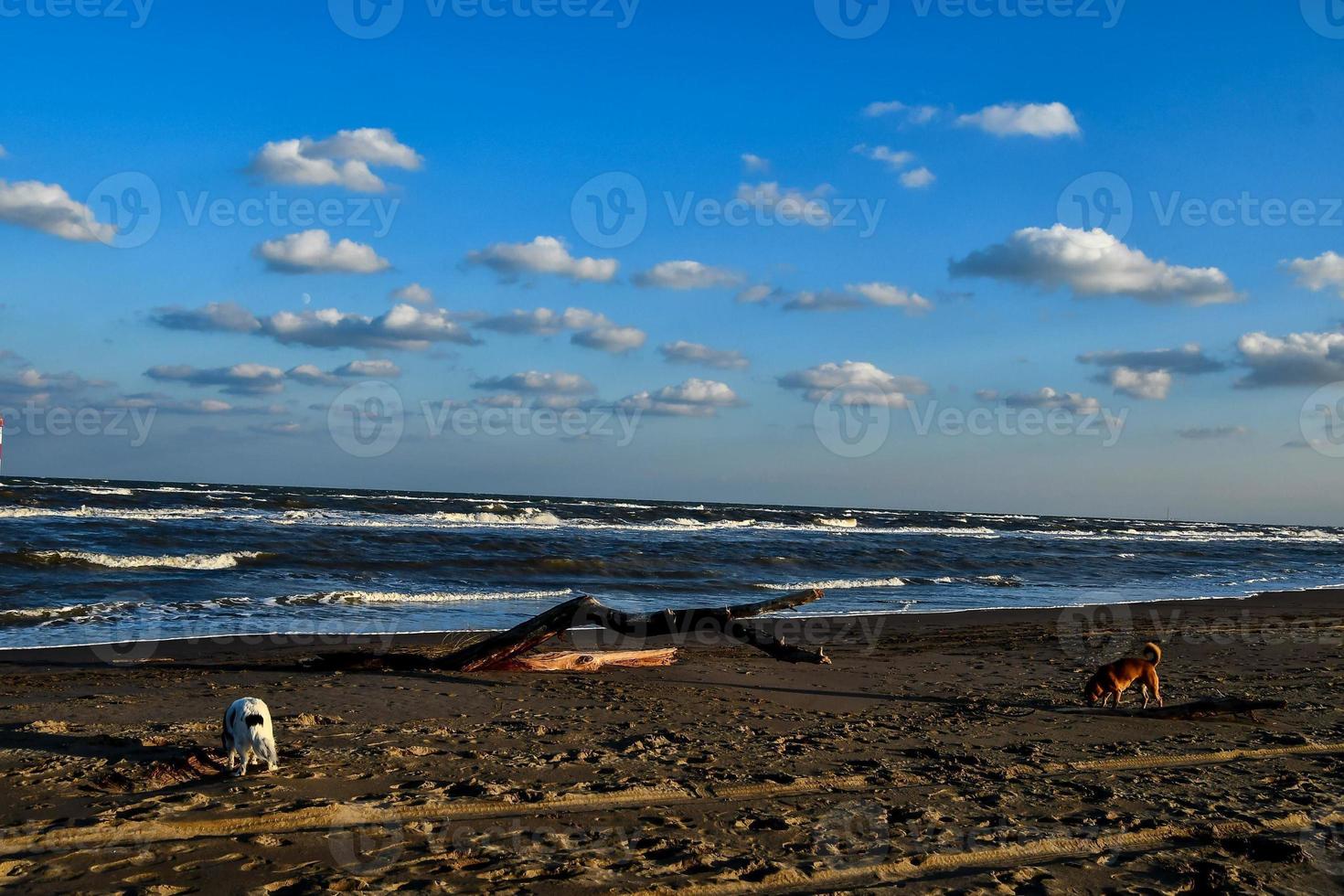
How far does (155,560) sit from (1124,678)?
18.3m

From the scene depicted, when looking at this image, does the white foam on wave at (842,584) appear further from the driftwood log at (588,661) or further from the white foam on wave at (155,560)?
the white foam on wave at (155,560)

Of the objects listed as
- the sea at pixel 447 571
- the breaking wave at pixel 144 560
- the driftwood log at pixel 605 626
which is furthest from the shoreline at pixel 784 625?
the breaking wave at pixel 144 560

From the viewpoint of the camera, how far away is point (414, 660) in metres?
9.54

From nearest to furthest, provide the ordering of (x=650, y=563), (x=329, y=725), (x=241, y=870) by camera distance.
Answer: (x=241, y=870), (x=329, y=725), (x=650, y=563)

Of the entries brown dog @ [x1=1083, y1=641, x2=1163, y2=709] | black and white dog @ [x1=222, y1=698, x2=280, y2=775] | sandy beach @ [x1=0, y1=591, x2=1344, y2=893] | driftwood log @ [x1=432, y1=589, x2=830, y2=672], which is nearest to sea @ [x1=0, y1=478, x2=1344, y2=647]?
driftwood log @ [x1=432, y1=589, x2=830, y2=672]

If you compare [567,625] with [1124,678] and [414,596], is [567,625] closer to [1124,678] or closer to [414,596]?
[1124,678]

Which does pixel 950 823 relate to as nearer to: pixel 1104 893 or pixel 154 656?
pixel 1104 893

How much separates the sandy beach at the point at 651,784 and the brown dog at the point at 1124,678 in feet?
1.00

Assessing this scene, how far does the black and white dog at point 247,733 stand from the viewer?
17.9ft

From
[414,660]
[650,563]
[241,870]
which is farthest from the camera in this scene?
[650,563]

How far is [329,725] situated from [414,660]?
2.59 metres

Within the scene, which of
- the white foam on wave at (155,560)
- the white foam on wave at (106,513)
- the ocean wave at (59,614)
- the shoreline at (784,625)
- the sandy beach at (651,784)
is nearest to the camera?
the sandy beach at (651,784)

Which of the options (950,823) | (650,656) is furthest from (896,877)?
(650,656)

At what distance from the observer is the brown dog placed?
816 cm
